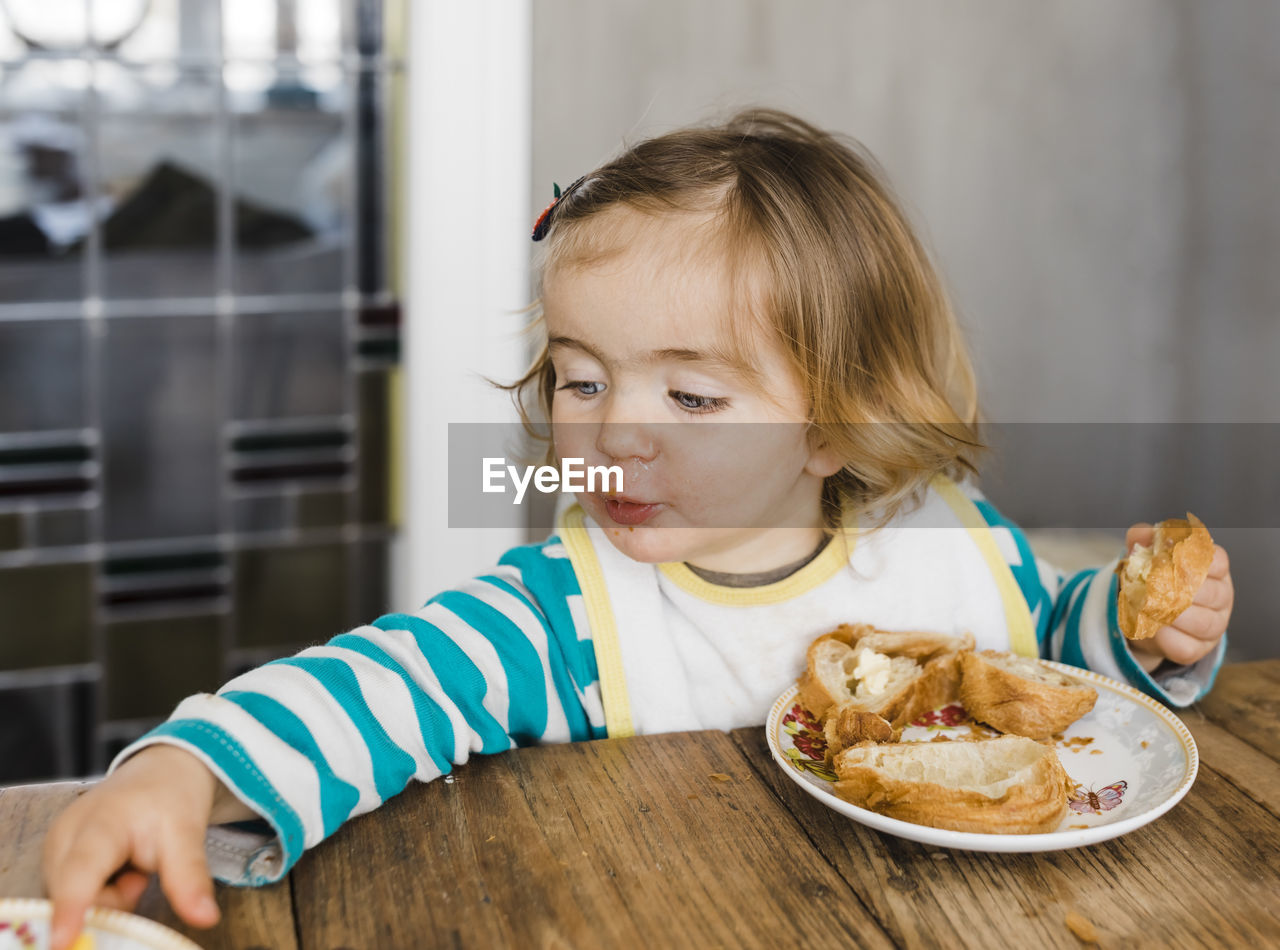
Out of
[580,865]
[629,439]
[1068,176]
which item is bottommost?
[580,865]

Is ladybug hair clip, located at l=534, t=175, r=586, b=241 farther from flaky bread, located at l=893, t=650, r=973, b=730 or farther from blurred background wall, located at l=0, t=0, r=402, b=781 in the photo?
blurred background wall, located at l=0, t=0, r=402, b=781

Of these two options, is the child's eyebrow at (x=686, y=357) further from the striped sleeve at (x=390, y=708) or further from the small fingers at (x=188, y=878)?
the small fingers at (x=188, y=878)

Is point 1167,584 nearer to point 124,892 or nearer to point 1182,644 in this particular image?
point 1182,644

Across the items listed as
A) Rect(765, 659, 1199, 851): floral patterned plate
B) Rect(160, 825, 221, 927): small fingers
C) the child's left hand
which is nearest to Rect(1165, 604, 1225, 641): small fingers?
the child's left hand

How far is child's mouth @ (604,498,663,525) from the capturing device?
95 centimetres

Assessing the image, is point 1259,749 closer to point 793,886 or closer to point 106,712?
point 793,886

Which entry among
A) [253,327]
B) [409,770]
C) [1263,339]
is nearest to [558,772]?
[409,770]

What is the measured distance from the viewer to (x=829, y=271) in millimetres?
974

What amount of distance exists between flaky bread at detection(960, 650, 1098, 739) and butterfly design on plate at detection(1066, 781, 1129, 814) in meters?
0.06

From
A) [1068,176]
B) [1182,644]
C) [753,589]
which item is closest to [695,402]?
[753,589]

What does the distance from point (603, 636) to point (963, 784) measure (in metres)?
0.35

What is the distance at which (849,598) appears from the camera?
109cm

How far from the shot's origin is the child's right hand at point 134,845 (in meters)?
0.60

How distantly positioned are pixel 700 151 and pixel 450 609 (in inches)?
17.2
